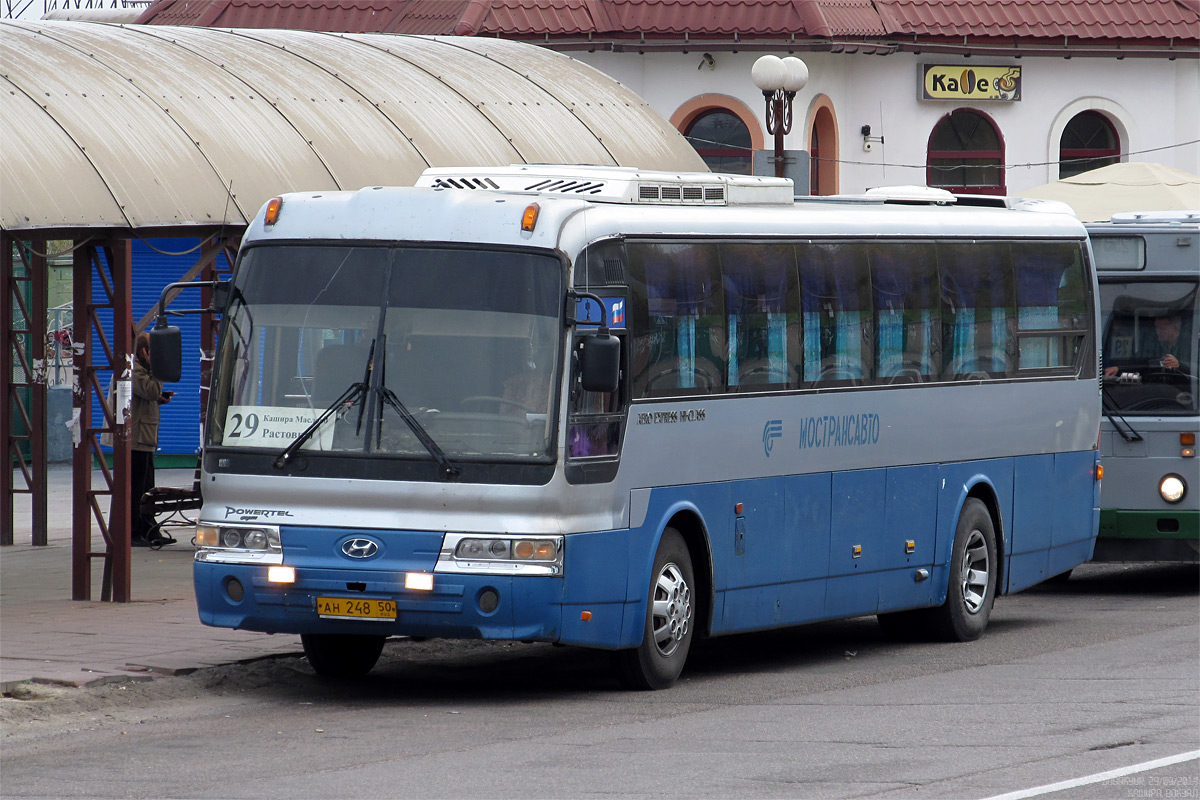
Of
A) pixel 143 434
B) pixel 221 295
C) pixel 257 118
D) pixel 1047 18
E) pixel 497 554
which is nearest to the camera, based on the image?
pixel 497 554

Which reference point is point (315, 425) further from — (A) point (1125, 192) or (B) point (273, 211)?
(A) point (1125, 192)

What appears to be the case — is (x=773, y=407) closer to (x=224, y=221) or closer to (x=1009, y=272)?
(x=1009, y=272)

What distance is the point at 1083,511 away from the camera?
15812mm

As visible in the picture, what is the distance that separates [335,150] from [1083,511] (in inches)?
283

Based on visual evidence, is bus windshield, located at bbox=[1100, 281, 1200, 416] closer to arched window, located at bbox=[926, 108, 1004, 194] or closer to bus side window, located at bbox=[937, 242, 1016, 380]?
bus side window, located at bbox=[937, 242, 1016, 380]

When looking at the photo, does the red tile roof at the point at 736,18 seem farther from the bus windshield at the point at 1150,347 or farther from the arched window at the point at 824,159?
the bus windshield at the point at 1150,347

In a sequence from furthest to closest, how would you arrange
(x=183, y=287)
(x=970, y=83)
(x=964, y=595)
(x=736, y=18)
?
(x=970, y=83) < (x=736, y=18) < (x=964, y=595) < (x=183, y=287)

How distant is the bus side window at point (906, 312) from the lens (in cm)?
1339

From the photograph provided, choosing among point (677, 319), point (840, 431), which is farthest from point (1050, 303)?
point (677, 319)

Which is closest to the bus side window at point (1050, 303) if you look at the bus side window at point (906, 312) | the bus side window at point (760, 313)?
the bus side window at point (906, 312)

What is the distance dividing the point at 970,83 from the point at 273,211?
79.3 ft

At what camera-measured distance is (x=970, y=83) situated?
33.7 meters

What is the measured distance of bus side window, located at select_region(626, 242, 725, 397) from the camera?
37.2 ft

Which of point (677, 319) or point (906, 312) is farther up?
point (906, 312)
